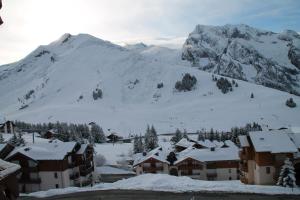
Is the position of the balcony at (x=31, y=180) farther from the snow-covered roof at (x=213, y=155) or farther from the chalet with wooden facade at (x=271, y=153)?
the chalet with wooden facade at (x=271, y=153)

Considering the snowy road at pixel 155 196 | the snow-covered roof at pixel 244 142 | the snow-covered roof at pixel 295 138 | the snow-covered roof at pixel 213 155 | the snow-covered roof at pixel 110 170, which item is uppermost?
the snow-covered roof at pixel 295 138

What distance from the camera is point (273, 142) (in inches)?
2089

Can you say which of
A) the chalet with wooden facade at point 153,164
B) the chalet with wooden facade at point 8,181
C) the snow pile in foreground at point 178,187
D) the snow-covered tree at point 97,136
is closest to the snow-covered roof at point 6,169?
the chalet with wooden facade at point 8,181

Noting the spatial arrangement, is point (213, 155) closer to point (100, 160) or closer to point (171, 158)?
point (171, 158)

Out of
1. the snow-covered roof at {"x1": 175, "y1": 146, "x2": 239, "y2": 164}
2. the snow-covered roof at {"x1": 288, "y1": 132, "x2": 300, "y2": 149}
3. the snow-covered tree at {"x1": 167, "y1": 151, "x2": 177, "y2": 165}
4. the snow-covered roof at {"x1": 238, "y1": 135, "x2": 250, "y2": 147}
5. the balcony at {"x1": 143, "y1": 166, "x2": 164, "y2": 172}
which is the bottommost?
the balcony at {"x1": 143, "y1": 166, "x2": 164, "y2": 172}

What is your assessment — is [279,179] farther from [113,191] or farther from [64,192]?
[64,192]

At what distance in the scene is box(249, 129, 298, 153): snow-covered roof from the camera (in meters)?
51.2

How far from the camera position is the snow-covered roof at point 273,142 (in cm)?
5125

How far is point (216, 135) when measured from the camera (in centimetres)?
13650

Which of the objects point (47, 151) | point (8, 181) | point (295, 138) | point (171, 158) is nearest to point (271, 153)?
point (295, 138)

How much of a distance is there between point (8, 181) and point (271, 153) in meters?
46.6

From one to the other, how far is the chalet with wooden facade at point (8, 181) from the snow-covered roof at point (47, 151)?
56.0 metres

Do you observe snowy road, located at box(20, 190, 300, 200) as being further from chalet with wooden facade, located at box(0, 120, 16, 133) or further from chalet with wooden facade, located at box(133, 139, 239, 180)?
chalet with wooden facade, located at box(0, 120, 16, 133)

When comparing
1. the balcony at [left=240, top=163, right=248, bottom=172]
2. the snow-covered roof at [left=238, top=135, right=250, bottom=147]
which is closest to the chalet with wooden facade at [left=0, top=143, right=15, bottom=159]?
the snow-covered roof at [left=238, top=135, right=250, bottom=147]
